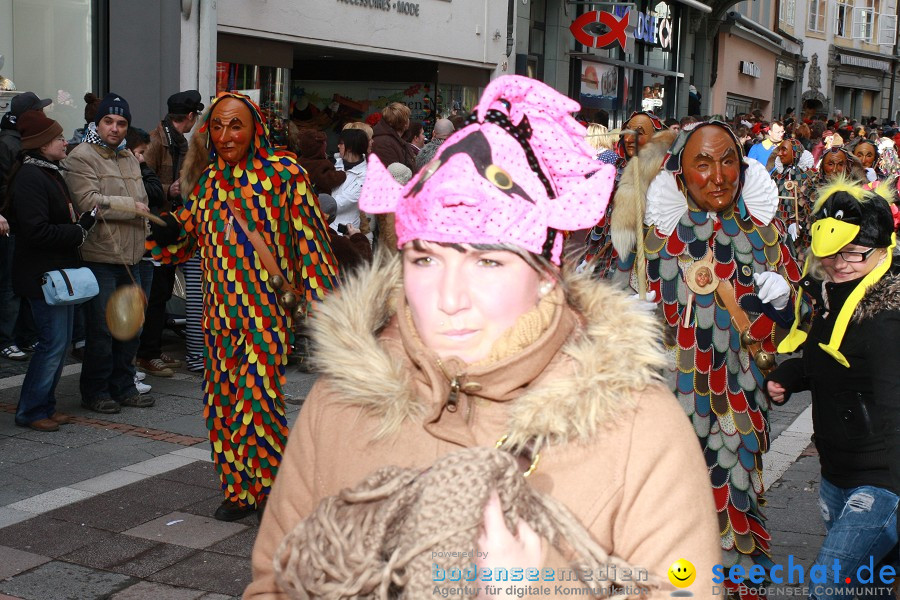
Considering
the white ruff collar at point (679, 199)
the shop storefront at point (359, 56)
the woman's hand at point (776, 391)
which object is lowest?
the woman's hand at point (776, 391)

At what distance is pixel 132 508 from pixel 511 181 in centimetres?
412

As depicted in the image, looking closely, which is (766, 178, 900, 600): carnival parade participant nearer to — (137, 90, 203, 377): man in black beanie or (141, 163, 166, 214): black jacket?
(141, 163, 166, 214): black jacket

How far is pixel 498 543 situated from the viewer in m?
1.84

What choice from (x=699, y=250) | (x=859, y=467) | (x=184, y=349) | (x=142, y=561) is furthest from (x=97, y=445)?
(x=859, y=467)

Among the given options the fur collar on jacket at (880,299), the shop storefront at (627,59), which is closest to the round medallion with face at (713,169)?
the fur collar on jacket at (880,299)

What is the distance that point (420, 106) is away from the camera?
690 inches

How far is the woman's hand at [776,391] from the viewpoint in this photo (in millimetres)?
4227

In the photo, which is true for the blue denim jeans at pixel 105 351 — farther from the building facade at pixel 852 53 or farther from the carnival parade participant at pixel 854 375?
the building facade at pixel 852 53

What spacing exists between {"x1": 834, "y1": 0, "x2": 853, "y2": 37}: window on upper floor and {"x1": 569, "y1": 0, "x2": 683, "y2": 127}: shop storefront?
18832 mm

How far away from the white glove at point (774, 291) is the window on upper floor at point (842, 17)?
4540cm

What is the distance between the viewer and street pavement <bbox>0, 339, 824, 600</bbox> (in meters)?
4.70

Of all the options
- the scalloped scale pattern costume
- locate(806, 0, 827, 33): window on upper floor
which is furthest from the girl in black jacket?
locate(806, 0, 827, 33): window on upper floor

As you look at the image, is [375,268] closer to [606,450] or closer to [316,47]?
[606,450]

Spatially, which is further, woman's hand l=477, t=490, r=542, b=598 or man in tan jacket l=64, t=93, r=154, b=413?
man in tan jacket l=64, t=93, r=154, b=413
